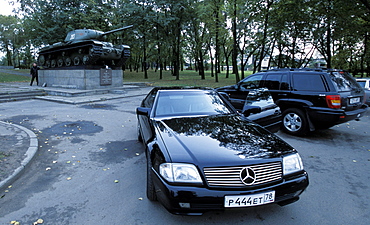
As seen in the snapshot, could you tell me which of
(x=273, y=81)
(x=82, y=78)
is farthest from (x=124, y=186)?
(x=82, y=78)

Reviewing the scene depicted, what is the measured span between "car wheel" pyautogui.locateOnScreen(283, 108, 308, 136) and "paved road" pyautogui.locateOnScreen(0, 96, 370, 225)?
0.27m

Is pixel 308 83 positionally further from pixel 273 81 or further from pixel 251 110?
pixel 251 110

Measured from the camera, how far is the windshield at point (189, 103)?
4176mm

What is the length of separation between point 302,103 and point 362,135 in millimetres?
2000

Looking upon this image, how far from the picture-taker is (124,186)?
373 cm

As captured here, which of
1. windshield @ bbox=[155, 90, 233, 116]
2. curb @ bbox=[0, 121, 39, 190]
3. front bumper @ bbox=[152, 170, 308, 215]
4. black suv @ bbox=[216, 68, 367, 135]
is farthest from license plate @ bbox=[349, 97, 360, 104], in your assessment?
curb @ bbox=[0, 121, 39, 190]

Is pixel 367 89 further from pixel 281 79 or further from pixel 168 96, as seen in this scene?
pixel 168 96

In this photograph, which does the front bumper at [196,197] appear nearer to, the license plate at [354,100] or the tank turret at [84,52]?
the license plate at [354,100]

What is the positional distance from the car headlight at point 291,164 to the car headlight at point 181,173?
3.29ft

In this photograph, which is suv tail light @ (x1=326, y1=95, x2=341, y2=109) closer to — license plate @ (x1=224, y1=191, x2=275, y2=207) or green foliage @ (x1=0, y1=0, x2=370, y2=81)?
license plate @ (x1=224, y1=191, x2=275, y2=207)

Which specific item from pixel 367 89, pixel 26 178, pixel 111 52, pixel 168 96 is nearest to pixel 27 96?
pixel 111 52

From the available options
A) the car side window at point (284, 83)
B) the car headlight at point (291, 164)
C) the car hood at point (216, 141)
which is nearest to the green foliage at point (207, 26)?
the car side window at point (284, 83)

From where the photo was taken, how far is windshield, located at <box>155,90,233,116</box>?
4.18 meters

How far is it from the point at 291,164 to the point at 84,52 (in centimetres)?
1873
